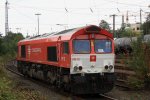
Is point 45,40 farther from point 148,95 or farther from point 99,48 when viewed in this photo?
point 148,95

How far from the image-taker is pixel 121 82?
73.5 feet

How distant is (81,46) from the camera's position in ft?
56.9

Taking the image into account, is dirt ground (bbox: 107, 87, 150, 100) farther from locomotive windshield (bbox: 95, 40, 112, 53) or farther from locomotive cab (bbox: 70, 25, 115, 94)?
locomotive windshield (bbox: 95, 40, 112, 53)

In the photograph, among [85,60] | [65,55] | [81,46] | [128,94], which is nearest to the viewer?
[85,60]

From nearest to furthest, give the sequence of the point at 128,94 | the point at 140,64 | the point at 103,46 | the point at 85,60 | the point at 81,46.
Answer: the point at 85,60 < the point at 81,46 < the point at 103,46 < the point at 128,94 < the point at 140,64

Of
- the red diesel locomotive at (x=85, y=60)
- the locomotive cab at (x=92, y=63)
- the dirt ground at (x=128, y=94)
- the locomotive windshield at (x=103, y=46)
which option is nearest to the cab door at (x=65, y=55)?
the red diesel locomotive at (x=85, y=60)

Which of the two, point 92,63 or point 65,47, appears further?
point 65,47

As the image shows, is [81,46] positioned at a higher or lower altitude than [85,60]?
higher

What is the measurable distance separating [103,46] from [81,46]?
3.50 ft

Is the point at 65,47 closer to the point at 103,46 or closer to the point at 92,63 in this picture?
the point at 92,63

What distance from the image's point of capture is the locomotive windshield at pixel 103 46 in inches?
695

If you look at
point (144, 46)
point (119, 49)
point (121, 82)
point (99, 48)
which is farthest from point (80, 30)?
point (119, 49)

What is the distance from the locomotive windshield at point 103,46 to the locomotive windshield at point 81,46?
16.5 inches

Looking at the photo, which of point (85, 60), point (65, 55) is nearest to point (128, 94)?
point (85, 60)
